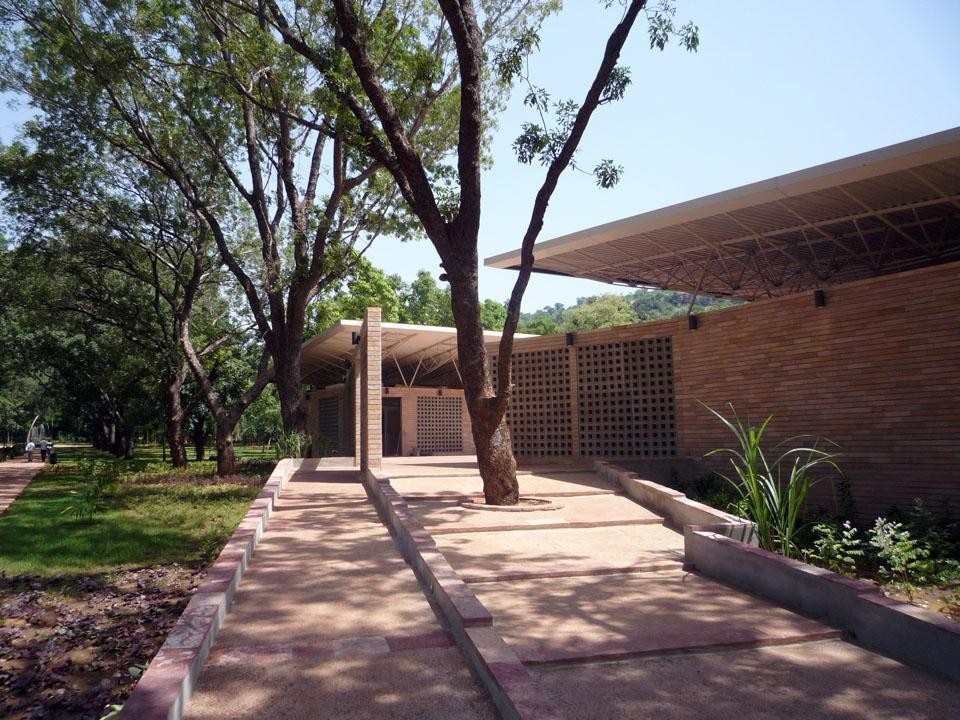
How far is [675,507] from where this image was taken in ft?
26.0

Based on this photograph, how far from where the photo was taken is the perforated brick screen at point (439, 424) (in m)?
22.3

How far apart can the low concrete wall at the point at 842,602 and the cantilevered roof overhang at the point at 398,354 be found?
9.99m

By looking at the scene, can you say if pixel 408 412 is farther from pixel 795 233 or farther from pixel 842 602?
pixel 842 602

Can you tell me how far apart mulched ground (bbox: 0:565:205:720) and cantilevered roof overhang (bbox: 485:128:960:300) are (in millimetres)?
8266

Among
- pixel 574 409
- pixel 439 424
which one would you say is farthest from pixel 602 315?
pixel 574 409

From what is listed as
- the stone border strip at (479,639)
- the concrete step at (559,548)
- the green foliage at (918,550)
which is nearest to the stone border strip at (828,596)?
the concrete step at (559,548)

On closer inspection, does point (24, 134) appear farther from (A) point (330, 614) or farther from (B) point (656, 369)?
(A) point (330, 614)

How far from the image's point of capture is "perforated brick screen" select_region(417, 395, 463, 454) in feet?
73.2

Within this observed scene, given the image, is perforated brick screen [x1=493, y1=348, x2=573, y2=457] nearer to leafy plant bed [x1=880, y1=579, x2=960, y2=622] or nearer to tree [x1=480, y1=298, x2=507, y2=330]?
leafy plant bed [x1=880, y1=579, x2=960, y2=622]

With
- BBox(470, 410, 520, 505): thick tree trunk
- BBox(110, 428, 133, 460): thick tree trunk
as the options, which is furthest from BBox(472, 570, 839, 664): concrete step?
BBox(110, 428, 133, 460): thick tree trunk

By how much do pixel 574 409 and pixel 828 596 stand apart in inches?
347

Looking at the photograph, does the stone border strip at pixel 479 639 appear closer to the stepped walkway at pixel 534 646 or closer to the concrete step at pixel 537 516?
the stepped walkway at pixel 534 646

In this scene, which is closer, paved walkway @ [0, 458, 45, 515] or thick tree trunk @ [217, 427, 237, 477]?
paved walkway @ [0, 458, 45, 515]

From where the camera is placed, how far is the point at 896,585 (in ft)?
19.0
